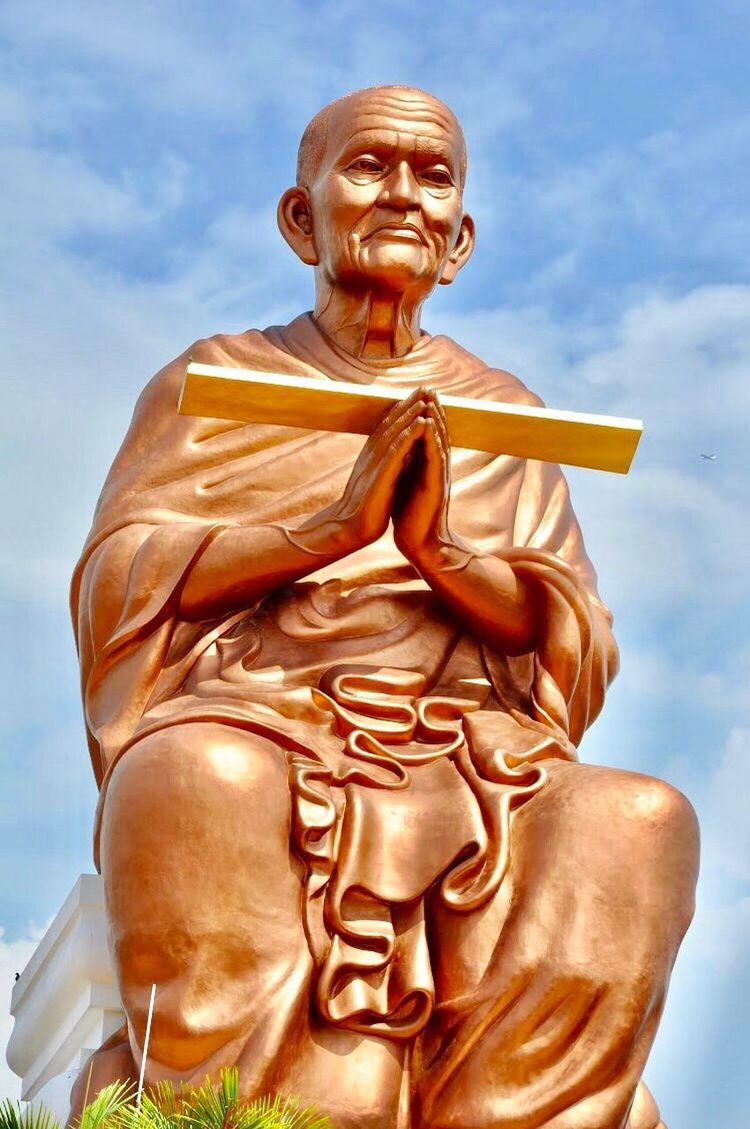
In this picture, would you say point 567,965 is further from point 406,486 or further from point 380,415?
point 380,415

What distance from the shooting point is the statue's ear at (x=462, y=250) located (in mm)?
8766

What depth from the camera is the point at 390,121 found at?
8.34 meters

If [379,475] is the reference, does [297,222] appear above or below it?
above

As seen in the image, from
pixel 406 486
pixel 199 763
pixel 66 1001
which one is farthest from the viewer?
A: pixel 66 1001

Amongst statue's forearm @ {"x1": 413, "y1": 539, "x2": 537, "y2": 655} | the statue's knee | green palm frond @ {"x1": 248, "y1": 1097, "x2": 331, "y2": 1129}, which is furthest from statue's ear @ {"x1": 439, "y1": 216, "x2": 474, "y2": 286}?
green palm frond @ {"x1": 248, "y1": 1097, "x2": 331, "y2": 1129}

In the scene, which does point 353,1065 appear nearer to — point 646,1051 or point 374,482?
point 646,1051

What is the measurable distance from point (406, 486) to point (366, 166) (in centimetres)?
153

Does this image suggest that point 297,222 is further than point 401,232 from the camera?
Yes

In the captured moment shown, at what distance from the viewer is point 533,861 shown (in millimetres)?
6910

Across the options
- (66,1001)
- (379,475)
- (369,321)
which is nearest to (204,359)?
(369,321)

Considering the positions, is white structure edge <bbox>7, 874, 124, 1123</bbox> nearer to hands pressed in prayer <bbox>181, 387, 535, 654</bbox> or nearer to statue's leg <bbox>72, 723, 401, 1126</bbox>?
statue's leg <bbox>72, 723, 401, 1126</bbox>

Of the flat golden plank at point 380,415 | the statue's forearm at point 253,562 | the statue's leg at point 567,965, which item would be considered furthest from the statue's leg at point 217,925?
the flat golden plank at point 380,415

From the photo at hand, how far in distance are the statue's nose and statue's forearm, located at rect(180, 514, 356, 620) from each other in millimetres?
1405

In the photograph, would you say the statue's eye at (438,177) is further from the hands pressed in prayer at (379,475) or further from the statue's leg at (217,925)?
the statue's leg at (217,925)
